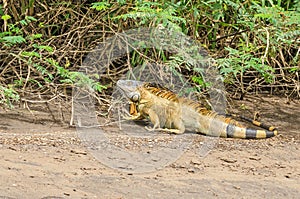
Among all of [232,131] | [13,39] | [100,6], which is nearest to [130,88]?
[100,6]

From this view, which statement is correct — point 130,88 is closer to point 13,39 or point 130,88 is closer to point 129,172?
point 13,39

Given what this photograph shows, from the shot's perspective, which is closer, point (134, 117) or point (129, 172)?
point (129, 172)

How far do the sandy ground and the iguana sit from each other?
0.40ft

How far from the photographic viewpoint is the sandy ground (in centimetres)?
395

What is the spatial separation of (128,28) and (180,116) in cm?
135

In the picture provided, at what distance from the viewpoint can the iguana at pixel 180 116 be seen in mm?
5707

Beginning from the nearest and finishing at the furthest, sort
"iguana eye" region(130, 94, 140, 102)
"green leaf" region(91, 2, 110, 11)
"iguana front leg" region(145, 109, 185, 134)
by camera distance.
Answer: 1. "iguana front leg" region(145, 109, 185, 134)
2. "green leaf" region(91, 2, 110, 11)
3. "iguana eye" region(130, 94, 140, 102)

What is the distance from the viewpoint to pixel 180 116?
18.8ft

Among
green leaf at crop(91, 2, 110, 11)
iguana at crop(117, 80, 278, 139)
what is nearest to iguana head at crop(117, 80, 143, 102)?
iguana at crop(117, 80, 278, 139)

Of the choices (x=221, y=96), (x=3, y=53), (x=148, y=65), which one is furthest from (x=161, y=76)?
(x=3, y=53)

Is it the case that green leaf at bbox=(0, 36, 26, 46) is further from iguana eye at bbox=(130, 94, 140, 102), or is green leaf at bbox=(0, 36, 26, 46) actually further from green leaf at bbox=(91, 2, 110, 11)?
iguana eye at bbox=(130, 94, 140, 102)

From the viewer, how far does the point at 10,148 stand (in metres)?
4.66

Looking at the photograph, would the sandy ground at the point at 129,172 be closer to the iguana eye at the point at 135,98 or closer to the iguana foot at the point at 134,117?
the iguana foot at the point at 134,117

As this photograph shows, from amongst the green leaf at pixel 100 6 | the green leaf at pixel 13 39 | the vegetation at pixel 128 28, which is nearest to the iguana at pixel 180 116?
Result: the vegetation at pixel 128 28
